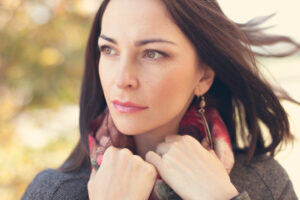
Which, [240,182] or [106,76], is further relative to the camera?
[240,182]

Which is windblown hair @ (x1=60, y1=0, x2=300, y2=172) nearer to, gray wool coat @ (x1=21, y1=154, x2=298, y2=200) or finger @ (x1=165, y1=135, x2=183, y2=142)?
gray wool coat @ (x1=21, y1=154, x2=298, y2=200)

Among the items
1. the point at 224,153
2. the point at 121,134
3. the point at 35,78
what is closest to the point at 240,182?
the point at 224,153

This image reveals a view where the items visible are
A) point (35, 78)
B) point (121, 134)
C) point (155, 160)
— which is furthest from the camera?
point (35, 78)

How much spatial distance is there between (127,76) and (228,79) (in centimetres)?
54

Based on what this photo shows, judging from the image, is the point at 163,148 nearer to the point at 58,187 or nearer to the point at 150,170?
the point at 150,170

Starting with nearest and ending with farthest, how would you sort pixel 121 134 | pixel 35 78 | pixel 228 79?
pixel 121 134 → pixel 228 79 → pixel 35 78

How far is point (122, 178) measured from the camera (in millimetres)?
1294

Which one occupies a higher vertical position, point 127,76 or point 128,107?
point 127,76

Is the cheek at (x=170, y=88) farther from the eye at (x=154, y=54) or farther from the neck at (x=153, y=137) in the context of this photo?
the neck at (x=153, y=137)

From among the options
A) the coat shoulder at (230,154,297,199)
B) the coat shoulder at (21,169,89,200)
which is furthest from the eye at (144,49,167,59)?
the coat shoulder at (230,154,297,199)

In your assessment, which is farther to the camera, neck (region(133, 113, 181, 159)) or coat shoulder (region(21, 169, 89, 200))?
neck (region(133, 113, 181, 159))

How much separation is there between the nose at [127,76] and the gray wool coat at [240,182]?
19.6 inches

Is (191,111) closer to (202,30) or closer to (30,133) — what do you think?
(202,30)

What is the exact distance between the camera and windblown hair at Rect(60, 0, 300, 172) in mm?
1405
